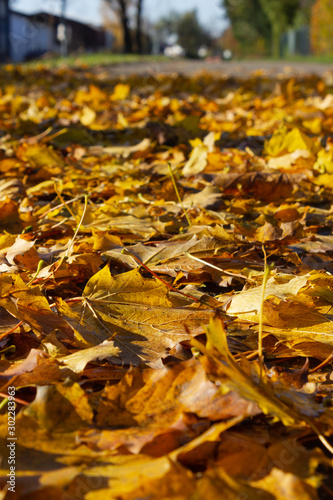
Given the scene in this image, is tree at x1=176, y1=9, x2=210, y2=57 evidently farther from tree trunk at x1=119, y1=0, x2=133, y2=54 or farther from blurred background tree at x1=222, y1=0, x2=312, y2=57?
tree trunk at x1=119, y1=0, x2=133, y2=54

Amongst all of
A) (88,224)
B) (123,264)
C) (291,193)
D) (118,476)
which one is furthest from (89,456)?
(291,193)

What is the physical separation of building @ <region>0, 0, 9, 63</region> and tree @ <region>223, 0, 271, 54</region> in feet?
76.1

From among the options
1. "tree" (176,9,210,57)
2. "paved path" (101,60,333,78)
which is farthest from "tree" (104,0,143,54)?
"tree" (176,9,210,57)

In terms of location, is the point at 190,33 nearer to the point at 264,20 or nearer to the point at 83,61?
the point at 264,20

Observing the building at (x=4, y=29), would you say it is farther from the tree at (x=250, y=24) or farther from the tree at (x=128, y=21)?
the tree at (x=250, y=24)

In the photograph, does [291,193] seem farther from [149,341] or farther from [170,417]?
[170,417]

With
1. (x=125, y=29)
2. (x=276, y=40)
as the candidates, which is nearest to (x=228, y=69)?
(x=125, y=29)

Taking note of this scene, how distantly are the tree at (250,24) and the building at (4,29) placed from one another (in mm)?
23210

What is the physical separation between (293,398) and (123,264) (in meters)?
0.63

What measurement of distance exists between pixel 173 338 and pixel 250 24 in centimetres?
4032

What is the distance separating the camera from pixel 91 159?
8.23 feet

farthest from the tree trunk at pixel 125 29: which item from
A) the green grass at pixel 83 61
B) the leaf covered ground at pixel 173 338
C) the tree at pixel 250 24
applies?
the leaf covered ground at pixel 173 338

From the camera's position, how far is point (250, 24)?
37.1 meters

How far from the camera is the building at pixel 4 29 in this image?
16.6 m
